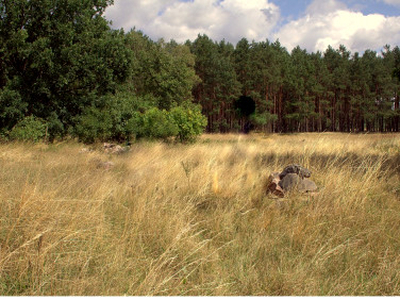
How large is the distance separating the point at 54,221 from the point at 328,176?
406 centimetres

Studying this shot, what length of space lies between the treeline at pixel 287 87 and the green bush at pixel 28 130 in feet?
108

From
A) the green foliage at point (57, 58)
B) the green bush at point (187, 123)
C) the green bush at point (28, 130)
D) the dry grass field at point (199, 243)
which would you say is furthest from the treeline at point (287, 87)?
the dry grass field at point (199, 243)

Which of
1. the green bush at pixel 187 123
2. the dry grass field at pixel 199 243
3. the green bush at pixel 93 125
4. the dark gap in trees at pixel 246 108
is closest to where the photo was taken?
the dry grass field at pixel 199 243

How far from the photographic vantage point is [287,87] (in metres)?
49.7

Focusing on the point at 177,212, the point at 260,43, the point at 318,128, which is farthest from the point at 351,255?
the point at 318,128

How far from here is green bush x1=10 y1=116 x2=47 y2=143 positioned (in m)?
14.4

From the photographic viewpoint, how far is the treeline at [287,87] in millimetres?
47000

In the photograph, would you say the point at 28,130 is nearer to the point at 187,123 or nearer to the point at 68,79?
the point at 68,79

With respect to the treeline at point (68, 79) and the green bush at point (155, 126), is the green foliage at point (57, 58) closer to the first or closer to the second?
the treeline at point (68, 79)

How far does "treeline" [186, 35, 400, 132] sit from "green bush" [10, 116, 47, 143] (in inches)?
1298

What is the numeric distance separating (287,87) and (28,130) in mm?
42696

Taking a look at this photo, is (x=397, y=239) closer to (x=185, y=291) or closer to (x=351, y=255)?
(x=351, y=255)

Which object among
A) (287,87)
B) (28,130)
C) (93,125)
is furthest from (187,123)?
(287,87)

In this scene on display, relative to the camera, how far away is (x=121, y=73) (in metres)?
18.4
